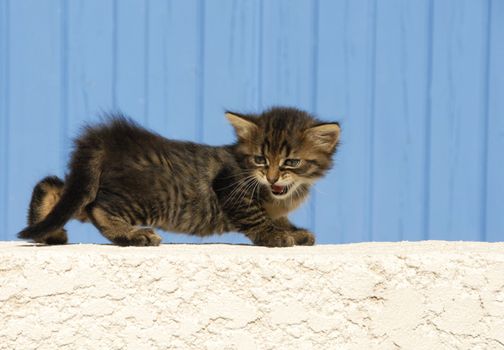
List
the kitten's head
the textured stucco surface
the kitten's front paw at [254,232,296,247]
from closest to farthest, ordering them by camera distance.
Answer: the textured stucco surface < the kitten's front paw at [254,232,296,247] < the kitten's head

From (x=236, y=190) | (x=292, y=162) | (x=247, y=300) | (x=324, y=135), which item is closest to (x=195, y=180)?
(x=236, y=190)

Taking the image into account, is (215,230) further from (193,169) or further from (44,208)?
(44,208)

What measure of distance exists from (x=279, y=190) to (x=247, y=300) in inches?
28.5

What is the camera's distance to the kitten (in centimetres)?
249

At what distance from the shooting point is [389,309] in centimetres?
208

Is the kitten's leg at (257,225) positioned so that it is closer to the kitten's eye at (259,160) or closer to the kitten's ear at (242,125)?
the kitten's eye at (259,160)

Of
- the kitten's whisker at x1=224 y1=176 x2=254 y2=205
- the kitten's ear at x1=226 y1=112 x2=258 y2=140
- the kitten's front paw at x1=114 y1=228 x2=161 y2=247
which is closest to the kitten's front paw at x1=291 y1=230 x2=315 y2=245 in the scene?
the kitten's whisker at x1=224 y1=176 x2=254 y2=205

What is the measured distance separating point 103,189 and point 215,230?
0.50 meters

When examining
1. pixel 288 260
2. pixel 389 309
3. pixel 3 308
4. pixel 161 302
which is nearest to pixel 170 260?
pixel 161 302

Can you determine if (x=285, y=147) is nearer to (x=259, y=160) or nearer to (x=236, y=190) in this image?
(x=259, y=160)

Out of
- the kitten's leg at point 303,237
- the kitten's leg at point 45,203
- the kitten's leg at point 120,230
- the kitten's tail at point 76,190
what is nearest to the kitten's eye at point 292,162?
the kitten's leg at point 303,237

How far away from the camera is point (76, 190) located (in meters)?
2.39

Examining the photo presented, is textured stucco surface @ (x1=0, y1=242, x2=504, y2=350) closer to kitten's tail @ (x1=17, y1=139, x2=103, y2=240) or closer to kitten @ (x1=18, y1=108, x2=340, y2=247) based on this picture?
kitten's tail @ (x1=17, y1=139, x2=103, y2=240)

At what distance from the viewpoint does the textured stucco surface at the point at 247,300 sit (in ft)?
6.67
